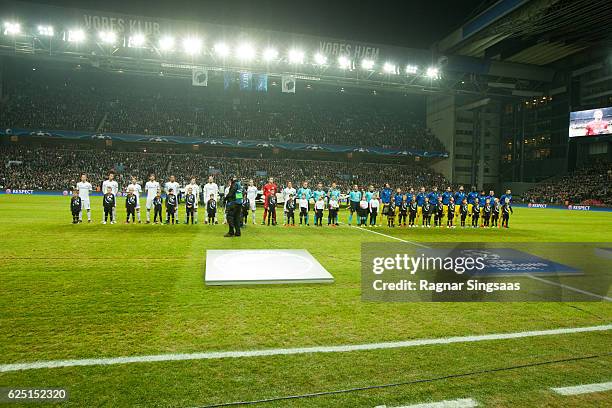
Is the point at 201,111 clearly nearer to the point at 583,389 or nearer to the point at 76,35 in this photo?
the point at 76,35

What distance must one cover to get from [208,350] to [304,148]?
43946mm

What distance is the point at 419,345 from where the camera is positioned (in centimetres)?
431

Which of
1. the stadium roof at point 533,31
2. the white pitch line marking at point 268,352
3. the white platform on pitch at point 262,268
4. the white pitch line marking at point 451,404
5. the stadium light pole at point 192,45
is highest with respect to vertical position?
the stadium roof at point 533,31

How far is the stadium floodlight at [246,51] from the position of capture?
32.4 metres

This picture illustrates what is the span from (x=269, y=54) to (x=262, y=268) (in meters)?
29.4

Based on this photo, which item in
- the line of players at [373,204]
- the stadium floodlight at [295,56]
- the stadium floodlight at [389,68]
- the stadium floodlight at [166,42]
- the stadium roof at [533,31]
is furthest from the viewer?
the stadium floodlight at [389,68]

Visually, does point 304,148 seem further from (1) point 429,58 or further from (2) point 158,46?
(2) point 158,46

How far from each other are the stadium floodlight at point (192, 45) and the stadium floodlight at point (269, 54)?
18.0ft

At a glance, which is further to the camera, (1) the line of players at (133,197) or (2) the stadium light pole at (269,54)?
(2) the stadium light pole at (269,54)

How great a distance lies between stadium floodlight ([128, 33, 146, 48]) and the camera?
3070 cm

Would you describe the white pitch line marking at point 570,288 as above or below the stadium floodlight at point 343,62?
below

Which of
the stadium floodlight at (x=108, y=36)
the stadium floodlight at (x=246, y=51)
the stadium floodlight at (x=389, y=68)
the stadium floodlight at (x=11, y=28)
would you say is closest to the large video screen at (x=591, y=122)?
the stadium floodlight at (x=389, y=68)

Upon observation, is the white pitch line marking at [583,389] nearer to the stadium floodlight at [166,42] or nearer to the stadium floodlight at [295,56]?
the stadium floodlight at [295,56]

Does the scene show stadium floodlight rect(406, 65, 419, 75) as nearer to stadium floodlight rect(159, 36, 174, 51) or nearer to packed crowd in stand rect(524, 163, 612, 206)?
packed crowd in stand rect(524, 163, 612, 206)
